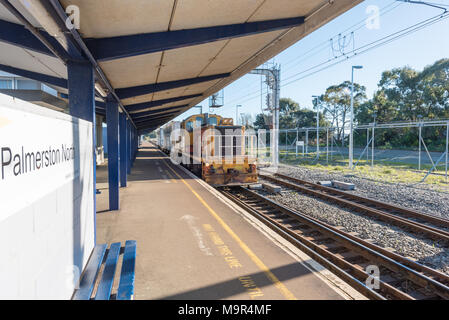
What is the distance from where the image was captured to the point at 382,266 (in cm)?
546

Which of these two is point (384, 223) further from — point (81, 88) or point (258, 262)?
point (81, 88)

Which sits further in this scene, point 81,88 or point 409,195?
point 409,195

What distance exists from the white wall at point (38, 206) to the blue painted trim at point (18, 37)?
1523 millimetres

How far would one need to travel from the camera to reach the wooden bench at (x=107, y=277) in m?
3.31

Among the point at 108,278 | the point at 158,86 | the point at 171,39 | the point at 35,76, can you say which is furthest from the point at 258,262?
the point at 35,76

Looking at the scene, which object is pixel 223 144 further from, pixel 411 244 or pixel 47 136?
pixel 47 136

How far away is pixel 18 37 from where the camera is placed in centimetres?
415

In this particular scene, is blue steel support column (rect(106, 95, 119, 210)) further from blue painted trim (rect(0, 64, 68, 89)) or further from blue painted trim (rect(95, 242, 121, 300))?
blue painted trim (rect(95, 242, 121, 300))

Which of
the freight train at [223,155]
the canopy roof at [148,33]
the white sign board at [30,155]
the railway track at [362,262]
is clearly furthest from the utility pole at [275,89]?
the white sign board at [30,155]

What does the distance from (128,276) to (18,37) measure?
367cm

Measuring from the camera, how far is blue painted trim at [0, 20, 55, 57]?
4055 millimetres

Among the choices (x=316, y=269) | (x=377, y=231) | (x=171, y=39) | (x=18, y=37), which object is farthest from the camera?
(x=377, y=231)

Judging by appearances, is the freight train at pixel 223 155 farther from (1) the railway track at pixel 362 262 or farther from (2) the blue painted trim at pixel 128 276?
(2) the blue painted trim at pixel 128 276

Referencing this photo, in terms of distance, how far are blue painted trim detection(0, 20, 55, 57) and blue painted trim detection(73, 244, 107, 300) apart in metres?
3.14
